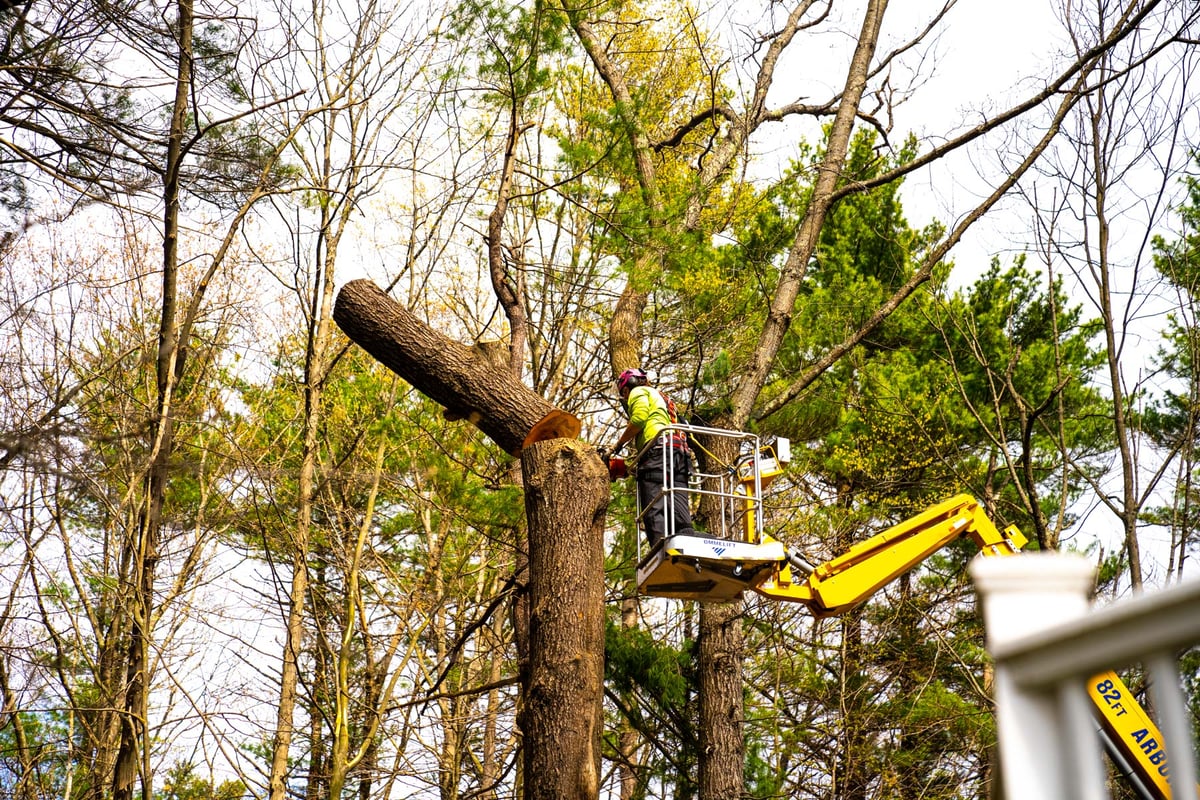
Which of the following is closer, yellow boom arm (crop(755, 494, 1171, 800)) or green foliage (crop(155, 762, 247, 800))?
yellow boom arm (crop(755, 494, 1171, 800))

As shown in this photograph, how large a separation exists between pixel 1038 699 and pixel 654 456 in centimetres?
606

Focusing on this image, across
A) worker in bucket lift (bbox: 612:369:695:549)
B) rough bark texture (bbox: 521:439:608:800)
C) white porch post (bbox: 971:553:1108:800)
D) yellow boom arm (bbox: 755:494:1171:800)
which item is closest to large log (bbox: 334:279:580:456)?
rough bark texture (bbox: 521:439:608:800)

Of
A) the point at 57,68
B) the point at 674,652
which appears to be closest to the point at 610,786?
the point at 674,652

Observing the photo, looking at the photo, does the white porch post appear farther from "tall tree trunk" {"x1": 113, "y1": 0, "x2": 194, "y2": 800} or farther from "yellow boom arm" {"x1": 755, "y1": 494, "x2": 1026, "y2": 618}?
"yellow boom arm" {"x1": 755, "y1": 494, "x2": 1026, "y2": 618}

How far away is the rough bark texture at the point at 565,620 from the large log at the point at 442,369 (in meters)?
0.24

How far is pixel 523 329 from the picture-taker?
8.95 meters

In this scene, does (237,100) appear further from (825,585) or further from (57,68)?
(825,585)

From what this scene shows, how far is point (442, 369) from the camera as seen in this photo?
24.4 ft

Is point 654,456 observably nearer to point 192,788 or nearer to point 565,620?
point 565,620

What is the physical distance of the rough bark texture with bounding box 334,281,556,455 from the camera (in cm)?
745

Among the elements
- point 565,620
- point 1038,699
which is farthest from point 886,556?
point 1038,699

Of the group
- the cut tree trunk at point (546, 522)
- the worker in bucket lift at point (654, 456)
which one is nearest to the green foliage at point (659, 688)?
the worker in bucket lift at point (654, 456)

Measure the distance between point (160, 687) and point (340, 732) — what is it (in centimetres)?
708

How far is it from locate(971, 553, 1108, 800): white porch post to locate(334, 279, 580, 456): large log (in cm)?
565
